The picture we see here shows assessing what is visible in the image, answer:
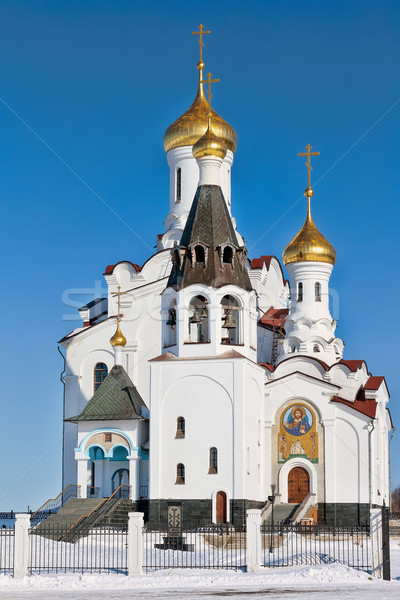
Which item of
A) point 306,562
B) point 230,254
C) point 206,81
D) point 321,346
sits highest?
point 206,81

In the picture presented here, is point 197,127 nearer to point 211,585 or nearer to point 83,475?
point 83,475

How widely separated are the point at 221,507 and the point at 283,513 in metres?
2.11

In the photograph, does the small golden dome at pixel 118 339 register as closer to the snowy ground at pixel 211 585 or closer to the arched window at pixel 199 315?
the arched window at pixel 199 315

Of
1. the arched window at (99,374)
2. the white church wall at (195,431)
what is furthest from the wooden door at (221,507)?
the arched window at (99,374)

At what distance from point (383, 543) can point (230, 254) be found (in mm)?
10483

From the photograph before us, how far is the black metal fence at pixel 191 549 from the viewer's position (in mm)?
17062

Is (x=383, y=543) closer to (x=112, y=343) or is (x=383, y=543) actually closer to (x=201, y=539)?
(x=201, y=539)

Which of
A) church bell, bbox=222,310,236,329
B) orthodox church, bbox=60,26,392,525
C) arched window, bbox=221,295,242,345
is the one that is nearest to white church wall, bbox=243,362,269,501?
orthodox church, bbox=60,26,392,525

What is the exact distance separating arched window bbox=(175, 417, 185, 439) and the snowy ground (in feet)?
26.1

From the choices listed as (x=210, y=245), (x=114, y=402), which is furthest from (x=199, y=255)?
(x=114, y=402)

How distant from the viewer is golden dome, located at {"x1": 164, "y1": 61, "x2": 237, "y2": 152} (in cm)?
3019

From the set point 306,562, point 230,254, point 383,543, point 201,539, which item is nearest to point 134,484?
point 201,539

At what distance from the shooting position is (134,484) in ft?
82.1

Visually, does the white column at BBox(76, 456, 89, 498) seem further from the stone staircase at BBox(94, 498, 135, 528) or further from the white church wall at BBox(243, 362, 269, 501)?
the white church wall at BBox(243, 362, 269, 501)
